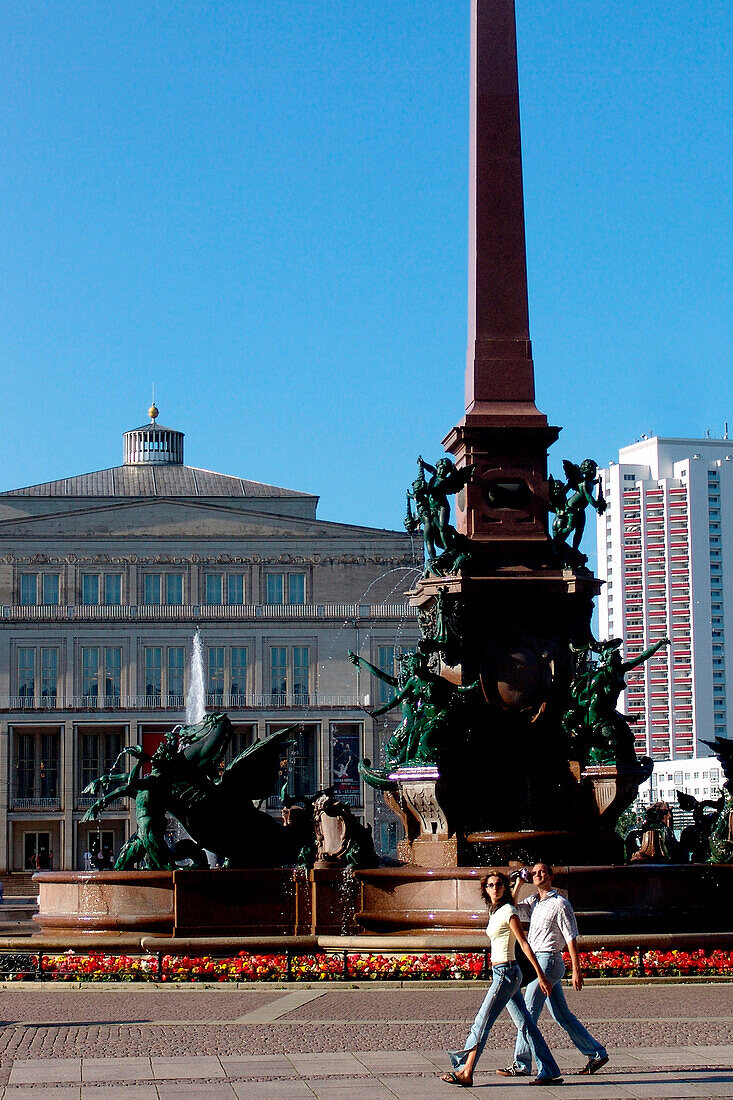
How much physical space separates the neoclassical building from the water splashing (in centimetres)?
78

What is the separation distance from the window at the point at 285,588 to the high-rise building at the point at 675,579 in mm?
82673

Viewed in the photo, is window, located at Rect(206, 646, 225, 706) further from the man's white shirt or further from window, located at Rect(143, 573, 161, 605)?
the man's white shirt

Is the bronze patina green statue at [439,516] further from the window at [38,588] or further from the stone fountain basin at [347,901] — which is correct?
the window at [38,588]

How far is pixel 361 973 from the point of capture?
1905 cm

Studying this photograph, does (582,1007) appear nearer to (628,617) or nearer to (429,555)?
(429,555)

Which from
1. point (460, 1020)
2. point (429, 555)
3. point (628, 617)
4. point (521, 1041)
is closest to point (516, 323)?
point (429, 555)

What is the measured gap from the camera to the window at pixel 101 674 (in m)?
90.0

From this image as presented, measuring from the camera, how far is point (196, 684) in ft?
A: 294

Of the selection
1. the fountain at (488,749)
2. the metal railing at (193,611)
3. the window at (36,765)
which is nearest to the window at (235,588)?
the metal railing at (193,611)

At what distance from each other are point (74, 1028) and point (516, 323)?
13.3 m

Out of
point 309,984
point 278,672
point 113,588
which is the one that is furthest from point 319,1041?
point 113,588

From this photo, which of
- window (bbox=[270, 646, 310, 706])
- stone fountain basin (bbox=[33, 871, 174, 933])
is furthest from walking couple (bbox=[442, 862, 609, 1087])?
window (bbox=[270, 646, 310, 706])

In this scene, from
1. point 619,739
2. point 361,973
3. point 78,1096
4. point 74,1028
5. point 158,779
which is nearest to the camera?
point 78,1096

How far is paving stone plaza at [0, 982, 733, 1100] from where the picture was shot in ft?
40.6
